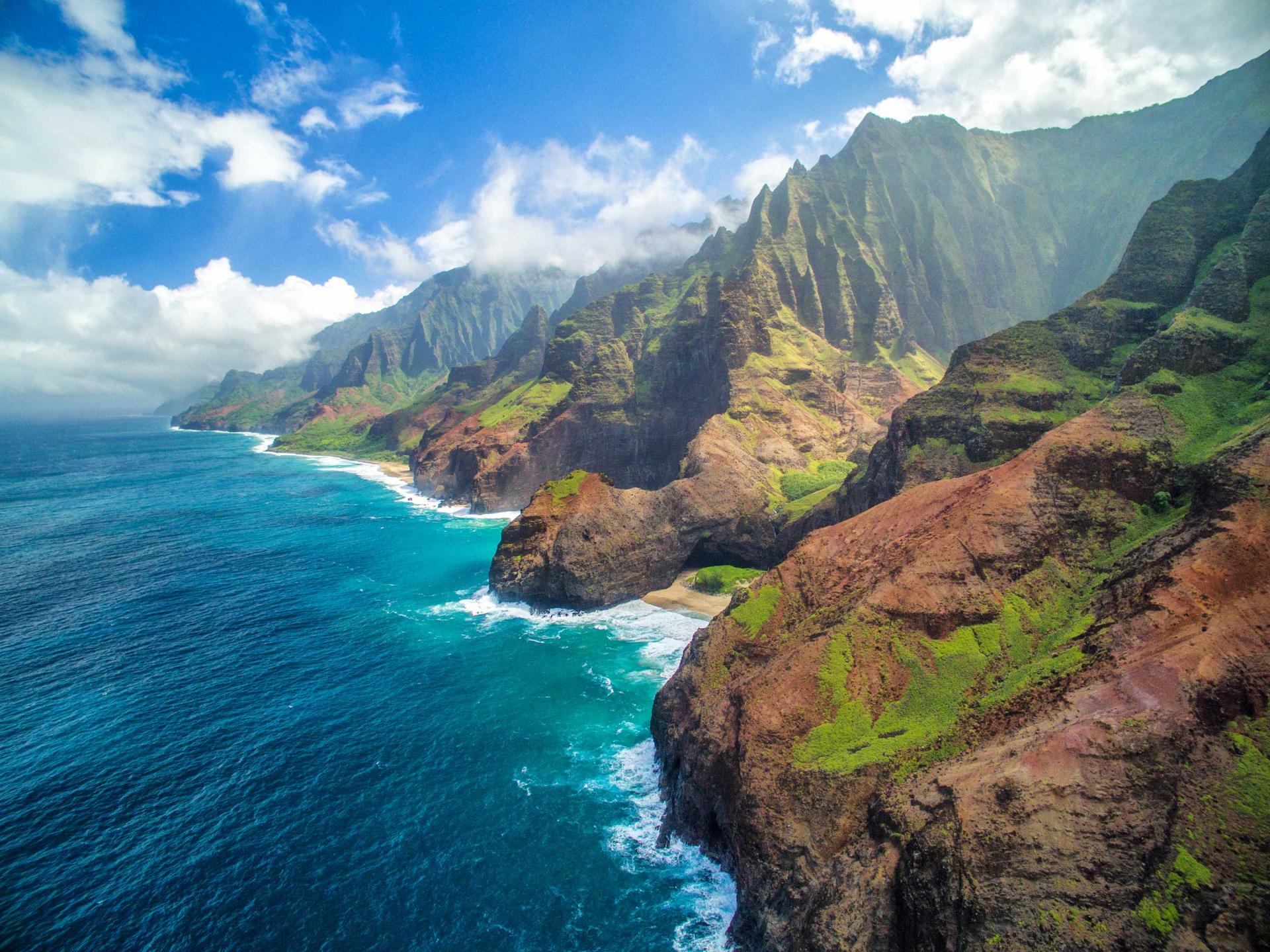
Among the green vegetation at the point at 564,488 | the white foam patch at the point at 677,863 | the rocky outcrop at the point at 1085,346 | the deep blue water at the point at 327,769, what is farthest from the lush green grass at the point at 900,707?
the green vegetation at the point at 564,488

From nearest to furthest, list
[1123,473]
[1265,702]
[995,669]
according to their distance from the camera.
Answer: [1265,702] < [995,669] < [1123,473]

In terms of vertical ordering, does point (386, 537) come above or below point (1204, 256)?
below

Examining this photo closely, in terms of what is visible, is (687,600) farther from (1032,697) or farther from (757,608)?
(1032,697)

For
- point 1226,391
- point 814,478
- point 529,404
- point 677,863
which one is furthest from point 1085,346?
point 529,404

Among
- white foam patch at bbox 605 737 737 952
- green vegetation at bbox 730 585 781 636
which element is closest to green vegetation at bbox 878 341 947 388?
green vegetation at bbox 730 585 781 636

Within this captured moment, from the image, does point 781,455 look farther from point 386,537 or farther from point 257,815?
point 257,815

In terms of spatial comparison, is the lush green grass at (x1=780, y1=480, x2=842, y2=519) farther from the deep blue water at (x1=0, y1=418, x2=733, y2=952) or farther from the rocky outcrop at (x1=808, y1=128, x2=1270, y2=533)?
the deep blue water at (x1=0, y1=418, x2=733, y2=952)

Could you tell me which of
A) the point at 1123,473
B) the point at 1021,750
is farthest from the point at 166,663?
the point at 1123,473
